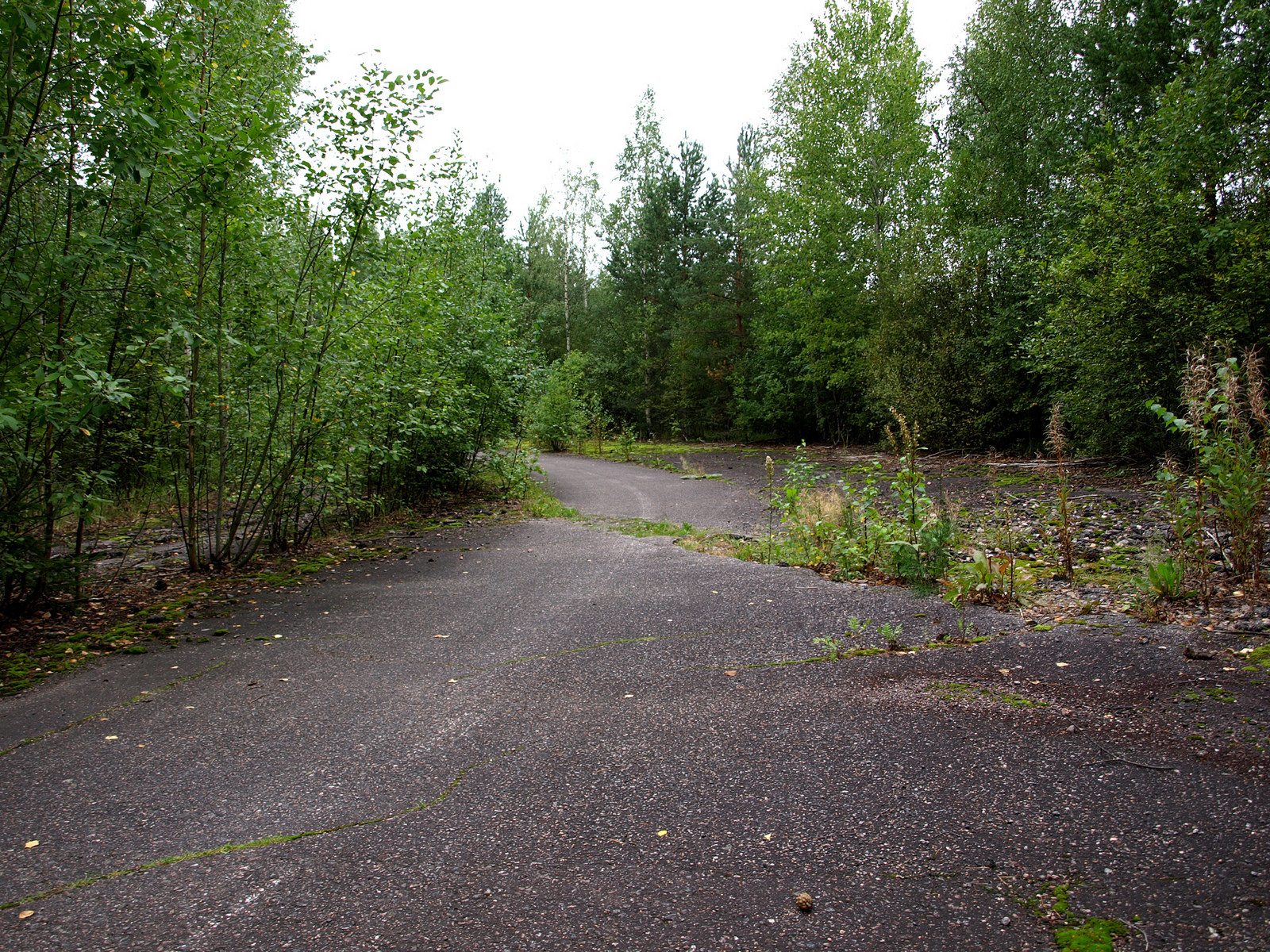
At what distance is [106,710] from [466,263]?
9632mm

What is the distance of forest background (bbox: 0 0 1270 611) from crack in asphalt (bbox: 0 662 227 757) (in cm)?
148

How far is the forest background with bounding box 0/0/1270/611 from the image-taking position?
4461 millimetres

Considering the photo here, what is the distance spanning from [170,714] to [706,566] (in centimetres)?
440

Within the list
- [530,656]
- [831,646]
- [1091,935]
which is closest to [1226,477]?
[831,646]

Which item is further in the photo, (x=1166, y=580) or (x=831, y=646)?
Result: (x=1166, y=580)

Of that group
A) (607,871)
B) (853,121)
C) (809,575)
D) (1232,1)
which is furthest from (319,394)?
(853,121)

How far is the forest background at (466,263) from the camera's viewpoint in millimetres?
4461

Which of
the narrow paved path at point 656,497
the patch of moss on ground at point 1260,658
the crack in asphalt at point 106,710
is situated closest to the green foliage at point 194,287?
the crack in asphalt at point 106,710

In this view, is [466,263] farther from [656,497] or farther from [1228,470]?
[1228,470]

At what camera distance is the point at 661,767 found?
292 centimetres

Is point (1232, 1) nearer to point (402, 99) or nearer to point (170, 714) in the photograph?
point (402, 99)

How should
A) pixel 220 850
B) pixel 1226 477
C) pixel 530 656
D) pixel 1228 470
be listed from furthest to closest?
pixel 530 656, pixel 1228 470, pixel 1226 477, pixel 220 850

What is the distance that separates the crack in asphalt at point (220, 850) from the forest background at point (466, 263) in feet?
7.62

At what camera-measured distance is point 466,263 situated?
11906mm
